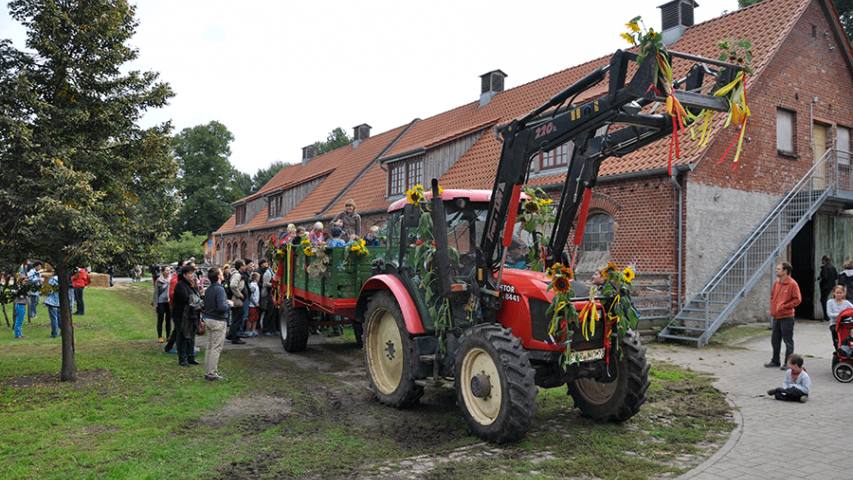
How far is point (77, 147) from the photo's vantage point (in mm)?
7785

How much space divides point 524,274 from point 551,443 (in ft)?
5.53

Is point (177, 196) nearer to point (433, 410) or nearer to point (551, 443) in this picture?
point (433, 410)

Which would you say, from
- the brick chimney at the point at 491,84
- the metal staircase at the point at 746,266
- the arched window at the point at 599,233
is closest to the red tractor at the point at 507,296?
the metal staircase at the point at 746,266

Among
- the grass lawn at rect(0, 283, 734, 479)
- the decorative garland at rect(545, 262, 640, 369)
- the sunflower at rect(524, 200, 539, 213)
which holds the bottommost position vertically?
the grass lawn at rect(0, 283, 734, 479)

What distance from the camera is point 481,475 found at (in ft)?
15.0

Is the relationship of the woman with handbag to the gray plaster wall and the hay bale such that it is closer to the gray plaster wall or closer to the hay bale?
the gray plaster wall

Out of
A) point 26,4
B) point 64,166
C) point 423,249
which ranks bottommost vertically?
point 423,249

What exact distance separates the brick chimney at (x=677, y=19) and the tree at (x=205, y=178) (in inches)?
1820

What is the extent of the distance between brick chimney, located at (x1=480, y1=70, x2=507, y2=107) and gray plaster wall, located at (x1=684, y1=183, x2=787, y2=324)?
13.0 metres

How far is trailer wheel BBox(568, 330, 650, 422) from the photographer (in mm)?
5781

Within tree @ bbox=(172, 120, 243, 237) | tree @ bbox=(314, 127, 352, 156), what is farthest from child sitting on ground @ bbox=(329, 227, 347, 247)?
tree @ bbox=(314, 127, 352, 156)

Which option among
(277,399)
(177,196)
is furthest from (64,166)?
(277,399)

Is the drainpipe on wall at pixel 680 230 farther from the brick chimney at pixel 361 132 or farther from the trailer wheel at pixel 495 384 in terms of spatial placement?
the brick chimney at pixel 361 132

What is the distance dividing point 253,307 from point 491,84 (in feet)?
52.1
